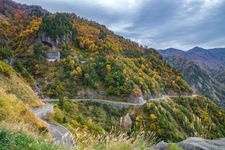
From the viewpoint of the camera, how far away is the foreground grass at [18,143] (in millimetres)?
10609

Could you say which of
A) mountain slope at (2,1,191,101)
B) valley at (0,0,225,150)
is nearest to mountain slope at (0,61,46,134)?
valley at (0,0,225,150)

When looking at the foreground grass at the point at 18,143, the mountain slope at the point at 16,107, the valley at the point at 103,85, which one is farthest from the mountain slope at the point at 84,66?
→ the foreground grass at the point at 18,143

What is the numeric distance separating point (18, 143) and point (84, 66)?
300 feet

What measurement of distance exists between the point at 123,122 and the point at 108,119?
144 inches

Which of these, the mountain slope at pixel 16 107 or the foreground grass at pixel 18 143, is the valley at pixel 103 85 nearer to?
the mountain slope at pixel 16 107

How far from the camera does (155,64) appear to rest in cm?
13325

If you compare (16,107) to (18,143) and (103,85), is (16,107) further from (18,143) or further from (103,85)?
(103,85)

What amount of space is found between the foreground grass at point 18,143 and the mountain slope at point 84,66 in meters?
77.2

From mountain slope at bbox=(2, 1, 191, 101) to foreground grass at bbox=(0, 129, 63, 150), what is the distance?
7724cm

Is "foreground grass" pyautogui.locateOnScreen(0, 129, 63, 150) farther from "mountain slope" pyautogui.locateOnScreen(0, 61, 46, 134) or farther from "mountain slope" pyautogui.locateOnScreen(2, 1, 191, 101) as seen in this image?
"mountain slope" pyautogui.locateOnScreen(2, 1, 191, 101)

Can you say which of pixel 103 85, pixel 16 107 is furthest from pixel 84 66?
pixel 16 107

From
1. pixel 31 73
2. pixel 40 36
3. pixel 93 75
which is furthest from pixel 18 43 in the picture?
pixel 93 75

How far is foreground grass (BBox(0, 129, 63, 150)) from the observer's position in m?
10.6

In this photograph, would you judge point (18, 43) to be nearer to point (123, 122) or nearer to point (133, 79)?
point (133, 79)
